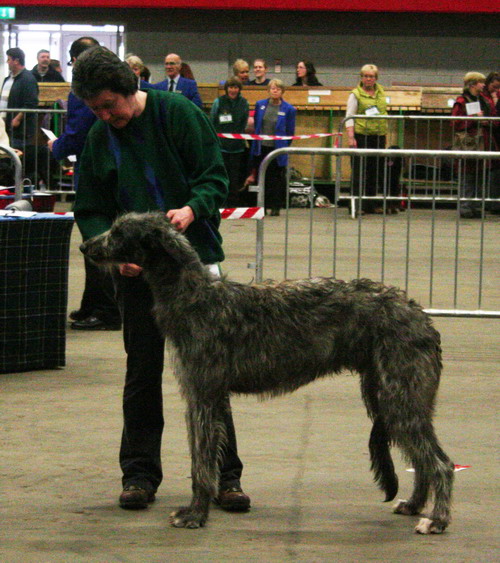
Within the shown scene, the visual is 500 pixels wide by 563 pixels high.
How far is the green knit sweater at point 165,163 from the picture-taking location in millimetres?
4672

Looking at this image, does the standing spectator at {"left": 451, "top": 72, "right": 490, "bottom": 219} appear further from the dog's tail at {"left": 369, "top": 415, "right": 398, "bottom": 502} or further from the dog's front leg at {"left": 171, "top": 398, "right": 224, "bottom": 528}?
the dog's front leg at {"left": 171, "top": 398, "right": 224, "bottom": 528}

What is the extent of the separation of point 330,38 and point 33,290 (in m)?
15.1

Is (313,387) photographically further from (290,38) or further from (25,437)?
(290,38)

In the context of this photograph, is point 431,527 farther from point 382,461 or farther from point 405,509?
point 382,461

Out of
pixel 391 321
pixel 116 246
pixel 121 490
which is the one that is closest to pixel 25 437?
pixel 121 490

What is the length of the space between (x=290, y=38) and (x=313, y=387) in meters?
15.1

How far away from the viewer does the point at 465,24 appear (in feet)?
68.9

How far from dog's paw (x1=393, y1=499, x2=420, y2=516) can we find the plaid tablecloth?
10.4ft

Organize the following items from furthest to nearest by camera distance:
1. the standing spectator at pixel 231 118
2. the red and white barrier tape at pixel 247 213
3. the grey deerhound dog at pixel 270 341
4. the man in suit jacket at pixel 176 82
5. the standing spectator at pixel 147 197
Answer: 1. the standing spectator at pixel 231 118
2. the man in suit jacket at pixel 176 82
3. the red and white barrier tape at pixel 247 213
4. the standing spectator at pixel 147 197
5. the grey deerhound dog at pixel 270 341

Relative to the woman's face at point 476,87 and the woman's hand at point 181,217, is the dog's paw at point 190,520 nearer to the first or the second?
the woman's hand at point 181,217

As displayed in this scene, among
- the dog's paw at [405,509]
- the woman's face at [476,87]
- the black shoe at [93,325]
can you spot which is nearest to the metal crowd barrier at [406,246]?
the woman's face at [476,87]

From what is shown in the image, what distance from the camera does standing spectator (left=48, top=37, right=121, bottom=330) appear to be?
8.12 metres

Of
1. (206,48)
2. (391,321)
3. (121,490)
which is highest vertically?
(206,48)

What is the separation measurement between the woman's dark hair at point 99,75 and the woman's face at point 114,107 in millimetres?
19
